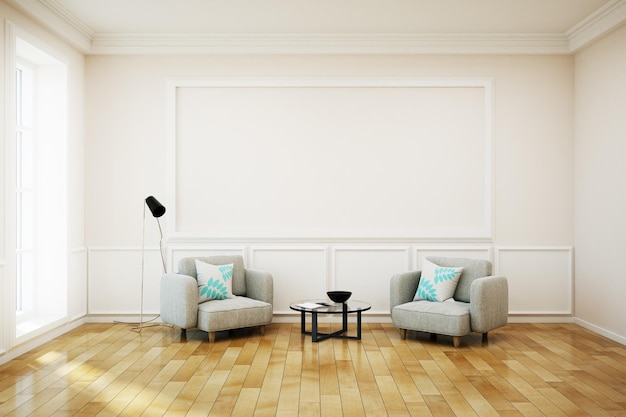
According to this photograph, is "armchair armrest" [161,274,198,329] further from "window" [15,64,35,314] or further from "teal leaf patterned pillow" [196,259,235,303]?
"window" [15,64,35,314]

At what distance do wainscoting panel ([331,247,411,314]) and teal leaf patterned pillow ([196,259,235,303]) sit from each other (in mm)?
1160

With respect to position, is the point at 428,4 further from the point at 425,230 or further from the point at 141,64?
the point at 141,64

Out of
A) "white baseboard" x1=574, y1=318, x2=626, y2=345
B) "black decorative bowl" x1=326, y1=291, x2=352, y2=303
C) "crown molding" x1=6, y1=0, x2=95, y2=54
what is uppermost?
"crown molding" x1=6, y1=0, x2=95, y2=54

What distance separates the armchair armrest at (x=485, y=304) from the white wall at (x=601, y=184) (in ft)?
3.72

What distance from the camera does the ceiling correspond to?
5.38 metres

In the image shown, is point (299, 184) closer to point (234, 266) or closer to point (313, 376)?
point (234, 266)

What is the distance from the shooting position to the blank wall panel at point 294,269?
20.9 feet

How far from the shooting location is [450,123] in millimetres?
6457

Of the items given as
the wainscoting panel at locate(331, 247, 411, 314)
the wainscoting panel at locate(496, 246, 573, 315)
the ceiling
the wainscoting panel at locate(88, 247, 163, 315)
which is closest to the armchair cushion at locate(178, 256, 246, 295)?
the wainscoting panel at locate(88, 247, 163, 315)

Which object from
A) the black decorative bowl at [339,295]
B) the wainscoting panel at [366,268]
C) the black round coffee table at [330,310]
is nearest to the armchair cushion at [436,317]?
the black round coffee table at [330,310]

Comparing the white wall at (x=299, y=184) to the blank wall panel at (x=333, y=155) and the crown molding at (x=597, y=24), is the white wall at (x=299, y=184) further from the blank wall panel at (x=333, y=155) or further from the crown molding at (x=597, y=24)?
the crown molding at (x=597, y=24)

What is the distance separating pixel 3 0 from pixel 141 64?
179 cm

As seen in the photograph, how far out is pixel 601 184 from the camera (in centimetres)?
581

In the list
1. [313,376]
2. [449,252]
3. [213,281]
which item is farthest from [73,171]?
[449,252]
